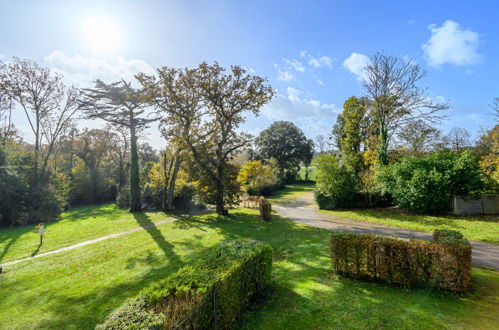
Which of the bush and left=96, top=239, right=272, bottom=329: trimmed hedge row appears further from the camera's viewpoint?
the bush

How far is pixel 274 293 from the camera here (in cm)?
554

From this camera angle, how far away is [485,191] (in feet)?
44.1

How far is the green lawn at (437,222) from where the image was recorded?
398 inches

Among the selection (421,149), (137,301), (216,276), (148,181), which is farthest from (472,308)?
(148,181)

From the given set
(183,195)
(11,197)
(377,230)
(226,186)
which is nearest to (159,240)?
(226,186)

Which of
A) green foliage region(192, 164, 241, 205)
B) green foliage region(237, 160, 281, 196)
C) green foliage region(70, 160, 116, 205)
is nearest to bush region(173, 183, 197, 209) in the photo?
green foliage region(192, 164, 241, 205)

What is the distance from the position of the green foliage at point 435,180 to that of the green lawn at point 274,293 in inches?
315

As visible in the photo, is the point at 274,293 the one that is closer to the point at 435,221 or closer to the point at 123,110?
the point at 435,221

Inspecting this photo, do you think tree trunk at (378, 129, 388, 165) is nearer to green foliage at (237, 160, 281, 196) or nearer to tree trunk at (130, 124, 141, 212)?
green foliage at (237, 160, 281, 196)

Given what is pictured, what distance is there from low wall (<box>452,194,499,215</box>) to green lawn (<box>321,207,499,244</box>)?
0.55 m

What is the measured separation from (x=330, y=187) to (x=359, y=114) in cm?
814

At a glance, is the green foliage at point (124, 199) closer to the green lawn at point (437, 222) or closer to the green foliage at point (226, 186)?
the green foliage at point (226, 186)

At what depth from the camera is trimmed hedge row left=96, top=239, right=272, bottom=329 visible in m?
2.97

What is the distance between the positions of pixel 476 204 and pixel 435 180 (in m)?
2.62
